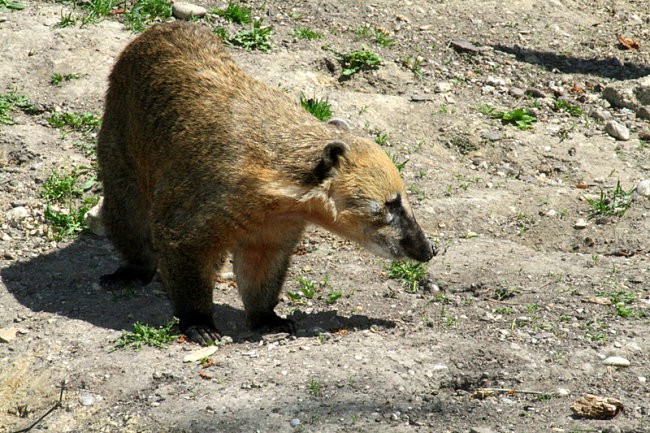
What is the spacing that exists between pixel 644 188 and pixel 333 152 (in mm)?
3791

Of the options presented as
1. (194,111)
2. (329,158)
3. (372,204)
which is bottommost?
(372,204)

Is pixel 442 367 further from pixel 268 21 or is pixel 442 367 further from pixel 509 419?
pixel 268 21

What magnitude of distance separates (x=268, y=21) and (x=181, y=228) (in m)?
5.10

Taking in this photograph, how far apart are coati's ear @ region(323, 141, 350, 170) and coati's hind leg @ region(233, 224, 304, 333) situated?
0.70 meters

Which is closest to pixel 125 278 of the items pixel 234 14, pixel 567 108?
pixel 234 14

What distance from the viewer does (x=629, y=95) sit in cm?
1020

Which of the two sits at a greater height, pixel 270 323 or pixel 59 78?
pixel 59 78

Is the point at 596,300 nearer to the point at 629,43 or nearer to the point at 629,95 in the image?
the point at 629,95

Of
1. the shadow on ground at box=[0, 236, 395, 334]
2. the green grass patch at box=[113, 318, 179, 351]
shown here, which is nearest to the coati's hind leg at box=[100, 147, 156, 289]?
the shadow on ground at box=[0, 236, 395, 334]

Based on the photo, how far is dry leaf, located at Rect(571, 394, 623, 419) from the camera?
5.03 meters

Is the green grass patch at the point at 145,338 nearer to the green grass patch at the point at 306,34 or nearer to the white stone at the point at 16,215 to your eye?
the white stone at the point at 16,215

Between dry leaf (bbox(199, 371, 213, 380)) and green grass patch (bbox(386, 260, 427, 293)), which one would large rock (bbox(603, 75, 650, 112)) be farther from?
dry leaf (bbox(199, 371, 213, 380))

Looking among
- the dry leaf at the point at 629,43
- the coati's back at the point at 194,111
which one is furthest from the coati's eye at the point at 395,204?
the dry leaf at the point at 629,43

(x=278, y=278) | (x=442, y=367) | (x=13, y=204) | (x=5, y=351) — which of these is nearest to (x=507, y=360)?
(x=442, y=367)
